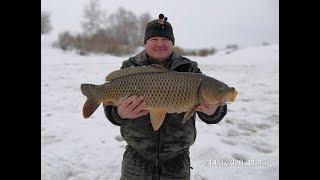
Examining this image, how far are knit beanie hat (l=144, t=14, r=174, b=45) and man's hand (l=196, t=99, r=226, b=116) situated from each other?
524mm

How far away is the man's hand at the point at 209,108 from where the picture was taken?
2.18 m

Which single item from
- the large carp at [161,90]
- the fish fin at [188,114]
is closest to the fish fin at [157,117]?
the large carp at [161,90]

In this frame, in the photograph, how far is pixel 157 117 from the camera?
211 centimetres

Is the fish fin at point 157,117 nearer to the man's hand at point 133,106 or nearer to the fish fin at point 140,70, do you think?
the man's hand at point 133,106

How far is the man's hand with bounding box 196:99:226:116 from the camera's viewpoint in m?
2.18

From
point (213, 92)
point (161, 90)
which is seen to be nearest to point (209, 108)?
point (213, 92)

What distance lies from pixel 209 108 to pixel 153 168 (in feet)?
1.63

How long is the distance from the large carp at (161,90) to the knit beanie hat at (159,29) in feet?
1.06

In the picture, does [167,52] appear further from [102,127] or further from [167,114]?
[102,127]
